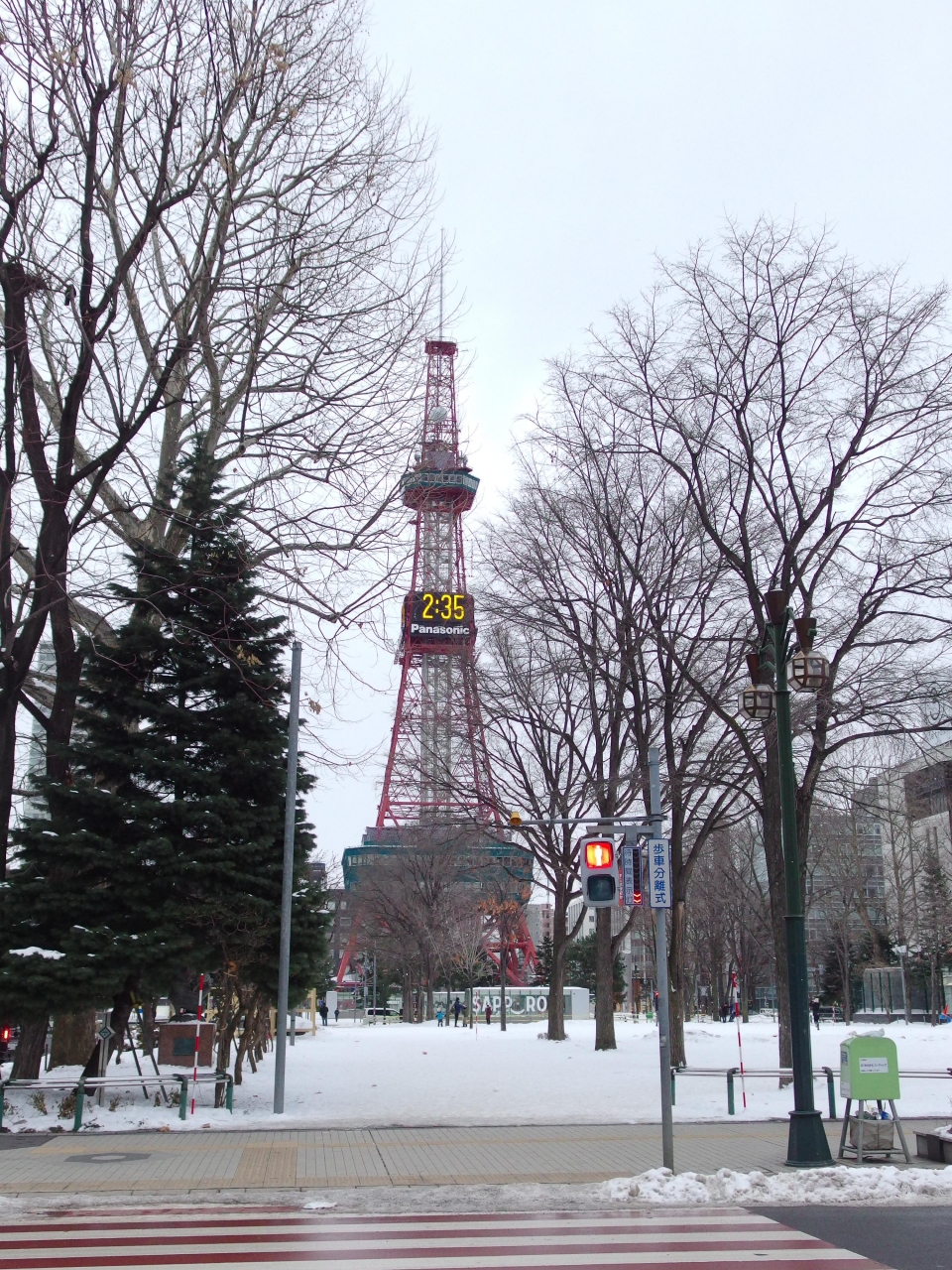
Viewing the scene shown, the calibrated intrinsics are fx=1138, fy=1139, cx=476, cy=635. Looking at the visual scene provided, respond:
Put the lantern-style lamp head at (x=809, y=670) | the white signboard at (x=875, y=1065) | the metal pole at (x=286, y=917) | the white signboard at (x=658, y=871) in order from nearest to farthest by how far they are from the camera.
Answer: the white signboard at (x=658, y=871) → the white signboard at (x=875, y=1065) → the lantern-style lamp head at (x=809, y=670) → the metal pole at (x=286, y=917)

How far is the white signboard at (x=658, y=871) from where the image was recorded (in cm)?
1103

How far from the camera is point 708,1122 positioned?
15375 mm

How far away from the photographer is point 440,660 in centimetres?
5966

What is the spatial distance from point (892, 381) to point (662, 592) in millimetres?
6573

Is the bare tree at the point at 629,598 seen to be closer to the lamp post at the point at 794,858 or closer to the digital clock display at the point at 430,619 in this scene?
the lamp post at the point at 794,858

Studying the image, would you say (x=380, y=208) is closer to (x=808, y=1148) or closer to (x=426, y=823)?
(x=808, y=1148)

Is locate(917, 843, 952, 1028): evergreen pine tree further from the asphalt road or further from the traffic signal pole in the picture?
the asphalt road

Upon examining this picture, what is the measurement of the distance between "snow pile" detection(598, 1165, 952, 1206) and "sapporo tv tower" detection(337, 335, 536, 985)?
746 centimetres

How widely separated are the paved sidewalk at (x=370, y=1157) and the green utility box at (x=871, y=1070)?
779mm

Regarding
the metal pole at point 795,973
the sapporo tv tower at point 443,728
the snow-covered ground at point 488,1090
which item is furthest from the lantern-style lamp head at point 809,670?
the snow-covered ground at point 488,1090

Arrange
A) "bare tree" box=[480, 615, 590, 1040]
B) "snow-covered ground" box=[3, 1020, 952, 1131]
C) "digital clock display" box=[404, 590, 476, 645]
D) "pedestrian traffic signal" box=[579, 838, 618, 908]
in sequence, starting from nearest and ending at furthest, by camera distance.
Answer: "pedestrian traffic signal" box=[579, 838, 618, 908]
"snow-covered ground" box=[3, 1020, 952, 1131]
"bare tree" box=[480, 615, 590, 1040]
"digital clock display" box=[404, 590, 476, 645]

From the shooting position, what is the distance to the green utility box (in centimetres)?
1197

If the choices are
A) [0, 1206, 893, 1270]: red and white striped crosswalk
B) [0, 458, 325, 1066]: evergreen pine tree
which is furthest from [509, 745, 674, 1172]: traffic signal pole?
[0, 458, 325, 1066]: evergreen pine tree

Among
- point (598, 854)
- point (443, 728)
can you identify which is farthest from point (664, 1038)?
point (443, 728)
